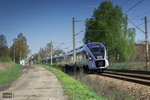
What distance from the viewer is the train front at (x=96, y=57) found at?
26.5 meters

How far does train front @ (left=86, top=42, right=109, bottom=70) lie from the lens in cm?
2650

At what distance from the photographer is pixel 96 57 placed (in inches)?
1047

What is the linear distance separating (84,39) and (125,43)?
492 inches

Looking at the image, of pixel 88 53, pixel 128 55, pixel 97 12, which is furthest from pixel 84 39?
pixel 88 53

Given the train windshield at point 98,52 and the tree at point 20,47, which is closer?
the train windshield at point 98,52

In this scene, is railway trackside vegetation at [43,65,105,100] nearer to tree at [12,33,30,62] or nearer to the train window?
the train window

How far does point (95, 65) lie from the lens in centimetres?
2641

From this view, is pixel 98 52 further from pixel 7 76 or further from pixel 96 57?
pixel 7 76

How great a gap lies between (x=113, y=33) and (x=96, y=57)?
27082 millimetres

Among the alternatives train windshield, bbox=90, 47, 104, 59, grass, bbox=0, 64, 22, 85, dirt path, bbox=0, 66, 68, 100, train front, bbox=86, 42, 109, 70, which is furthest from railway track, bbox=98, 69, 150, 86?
grass, bbox=0, 64, 22, 85

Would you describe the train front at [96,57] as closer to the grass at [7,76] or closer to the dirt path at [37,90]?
the grass at [7,76]

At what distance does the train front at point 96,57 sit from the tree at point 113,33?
24.8m

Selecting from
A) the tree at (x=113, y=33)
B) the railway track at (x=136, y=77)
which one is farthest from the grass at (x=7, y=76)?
the tree at (x=113, y=33)

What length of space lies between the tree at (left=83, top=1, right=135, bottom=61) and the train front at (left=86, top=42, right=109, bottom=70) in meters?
24.8
